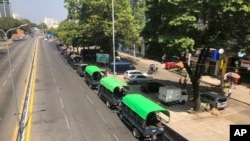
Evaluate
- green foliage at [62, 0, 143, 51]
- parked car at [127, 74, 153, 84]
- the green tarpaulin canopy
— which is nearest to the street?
parked car at [127, 74, 153, 84]

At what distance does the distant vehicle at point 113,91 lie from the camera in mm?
30098

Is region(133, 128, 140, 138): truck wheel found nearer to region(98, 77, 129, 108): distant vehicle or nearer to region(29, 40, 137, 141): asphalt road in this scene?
region(29, 40, 137, 141): asphalt road

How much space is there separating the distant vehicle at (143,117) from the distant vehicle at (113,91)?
13.4 ft

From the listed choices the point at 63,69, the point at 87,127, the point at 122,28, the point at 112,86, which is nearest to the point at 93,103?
the point at 112,86

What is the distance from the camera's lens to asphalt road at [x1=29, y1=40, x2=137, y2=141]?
23719mm

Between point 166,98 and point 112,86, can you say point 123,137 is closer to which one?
point 112,86

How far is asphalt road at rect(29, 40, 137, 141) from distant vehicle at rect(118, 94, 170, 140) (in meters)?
1.12

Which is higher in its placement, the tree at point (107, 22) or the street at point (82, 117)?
the tree at point (107, 22)

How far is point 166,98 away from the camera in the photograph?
31797 millimetres

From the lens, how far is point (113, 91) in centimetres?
2992

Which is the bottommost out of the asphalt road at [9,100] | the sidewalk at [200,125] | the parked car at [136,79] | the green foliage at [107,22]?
the sidewalk at [200,125]

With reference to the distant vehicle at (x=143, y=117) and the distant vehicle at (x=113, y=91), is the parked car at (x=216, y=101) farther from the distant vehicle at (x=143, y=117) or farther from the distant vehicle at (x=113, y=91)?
the distant vehicle at (x=113, y=91)

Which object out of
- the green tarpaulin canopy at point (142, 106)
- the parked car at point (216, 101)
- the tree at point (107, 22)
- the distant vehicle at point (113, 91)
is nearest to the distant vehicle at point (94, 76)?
the distant vehicle at point (113, 91)

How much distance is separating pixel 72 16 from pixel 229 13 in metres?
47.2
